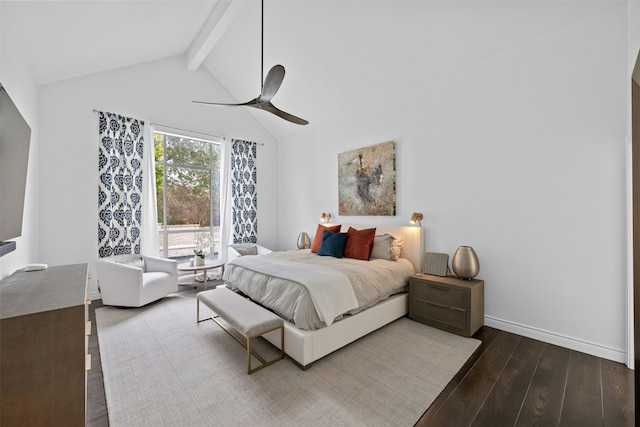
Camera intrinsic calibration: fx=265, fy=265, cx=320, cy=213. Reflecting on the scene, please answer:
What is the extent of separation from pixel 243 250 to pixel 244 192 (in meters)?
1.30

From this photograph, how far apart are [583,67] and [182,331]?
4.85 m

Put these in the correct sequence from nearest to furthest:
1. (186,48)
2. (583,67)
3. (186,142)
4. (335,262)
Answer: (583,67)
(335,262)
(186,48)
(186,142)

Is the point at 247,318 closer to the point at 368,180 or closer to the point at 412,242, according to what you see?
the point at 412,242

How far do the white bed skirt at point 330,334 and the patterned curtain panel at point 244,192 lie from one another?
334 centimetres

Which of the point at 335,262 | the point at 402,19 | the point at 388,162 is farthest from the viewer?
the point at 388,162

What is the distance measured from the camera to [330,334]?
2414 millimetres

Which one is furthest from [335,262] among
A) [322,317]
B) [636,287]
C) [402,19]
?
[402,19]

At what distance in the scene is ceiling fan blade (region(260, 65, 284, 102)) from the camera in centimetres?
236

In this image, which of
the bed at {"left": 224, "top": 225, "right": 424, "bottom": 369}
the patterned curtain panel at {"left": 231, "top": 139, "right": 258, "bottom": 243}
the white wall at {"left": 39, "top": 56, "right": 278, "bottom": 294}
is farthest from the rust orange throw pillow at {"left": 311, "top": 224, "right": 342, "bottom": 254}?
the white wall at {"left": 39, "top": 56, "right": 278, "bottom": 294}

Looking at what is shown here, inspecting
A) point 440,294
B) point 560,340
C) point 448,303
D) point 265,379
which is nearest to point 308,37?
point 440,294

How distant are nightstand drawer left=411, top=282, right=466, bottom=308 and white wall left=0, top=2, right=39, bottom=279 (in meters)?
3.71

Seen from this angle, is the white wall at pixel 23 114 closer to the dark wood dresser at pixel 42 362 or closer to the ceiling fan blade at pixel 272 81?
the dark wood dresser at pixel 42 362

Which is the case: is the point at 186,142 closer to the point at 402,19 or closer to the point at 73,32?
the point at 73,32

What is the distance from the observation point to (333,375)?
7.09ft
